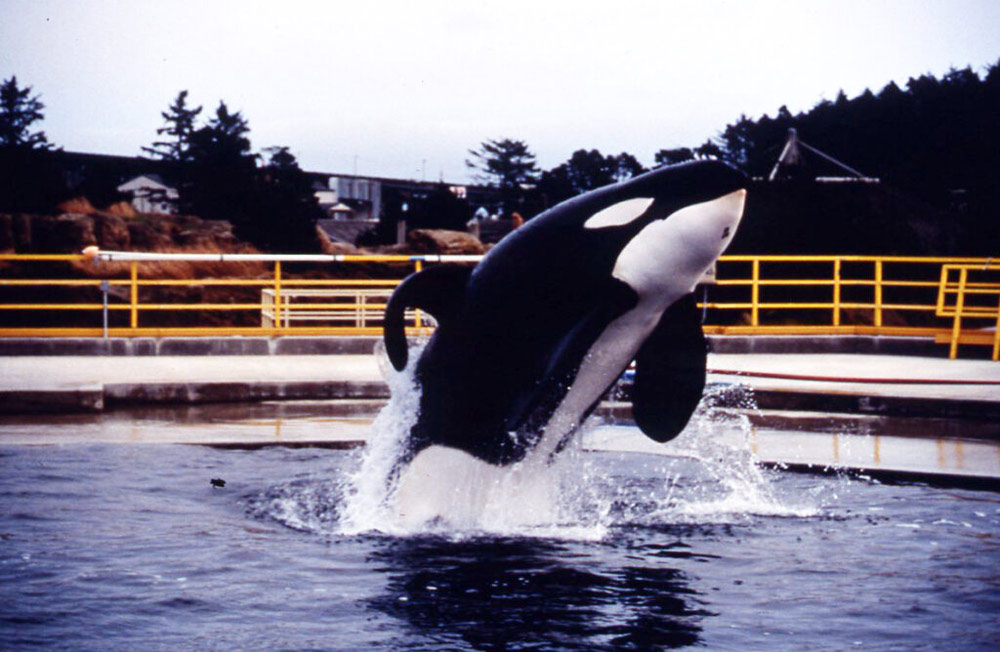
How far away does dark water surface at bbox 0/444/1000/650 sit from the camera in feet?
14.8

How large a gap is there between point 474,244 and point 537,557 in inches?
1789

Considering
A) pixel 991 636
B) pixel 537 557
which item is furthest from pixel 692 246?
pixel 991 636

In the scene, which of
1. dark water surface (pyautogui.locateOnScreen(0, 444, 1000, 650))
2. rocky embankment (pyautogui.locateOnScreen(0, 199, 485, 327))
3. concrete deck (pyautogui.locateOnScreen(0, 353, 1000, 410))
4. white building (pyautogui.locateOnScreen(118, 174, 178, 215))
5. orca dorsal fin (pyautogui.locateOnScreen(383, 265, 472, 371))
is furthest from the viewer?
white building (pyautogui.locateOnScreen(118, 174, 178, 215))

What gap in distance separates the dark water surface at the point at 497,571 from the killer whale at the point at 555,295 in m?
0.62

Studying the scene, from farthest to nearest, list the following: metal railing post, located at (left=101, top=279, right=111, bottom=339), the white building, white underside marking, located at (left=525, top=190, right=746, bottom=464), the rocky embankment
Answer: the white building < the rocky embankment < metal railing post, located at (left=101, top=279, right=111, bottom=339) < white underside marking, located at (left=525, top=190, right=746, bottom=464)

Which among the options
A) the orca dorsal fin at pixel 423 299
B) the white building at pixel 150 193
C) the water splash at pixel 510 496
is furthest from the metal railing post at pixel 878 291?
the white building at pixel 150 193

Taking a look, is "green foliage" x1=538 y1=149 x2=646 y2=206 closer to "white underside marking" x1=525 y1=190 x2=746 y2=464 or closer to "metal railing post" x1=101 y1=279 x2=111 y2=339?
"metal railing post" x1=101 y1=279 x2=111 y2=339

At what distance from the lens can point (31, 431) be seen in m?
9.95

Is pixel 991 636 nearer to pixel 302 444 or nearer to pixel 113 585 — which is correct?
pixel 113 585

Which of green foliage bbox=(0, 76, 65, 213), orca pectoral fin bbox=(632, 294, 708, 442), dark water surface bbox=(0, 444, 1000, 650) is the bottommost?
dark water surface bbox=(0, 444, 1000, 650)

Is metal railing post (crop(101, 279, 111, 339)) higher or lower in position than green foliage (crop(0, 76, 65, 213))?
lower

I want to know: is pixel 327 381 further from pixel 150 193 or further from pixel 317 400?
pixel 150 193

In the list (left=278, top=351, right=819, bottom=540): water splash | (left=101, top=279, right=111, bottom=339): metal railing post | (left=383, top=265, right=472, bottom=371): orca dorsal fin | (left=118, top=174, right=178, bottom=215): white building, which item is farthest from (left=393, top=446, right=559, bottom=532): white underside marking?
(left=118, top=174, right=178, bottom=215): white building

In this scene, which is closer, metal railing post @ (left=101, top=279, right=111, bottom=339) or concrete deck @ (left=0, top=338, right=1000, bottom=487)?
concrete deck @ (left=0, top=338, right=1000, bottom=487)
